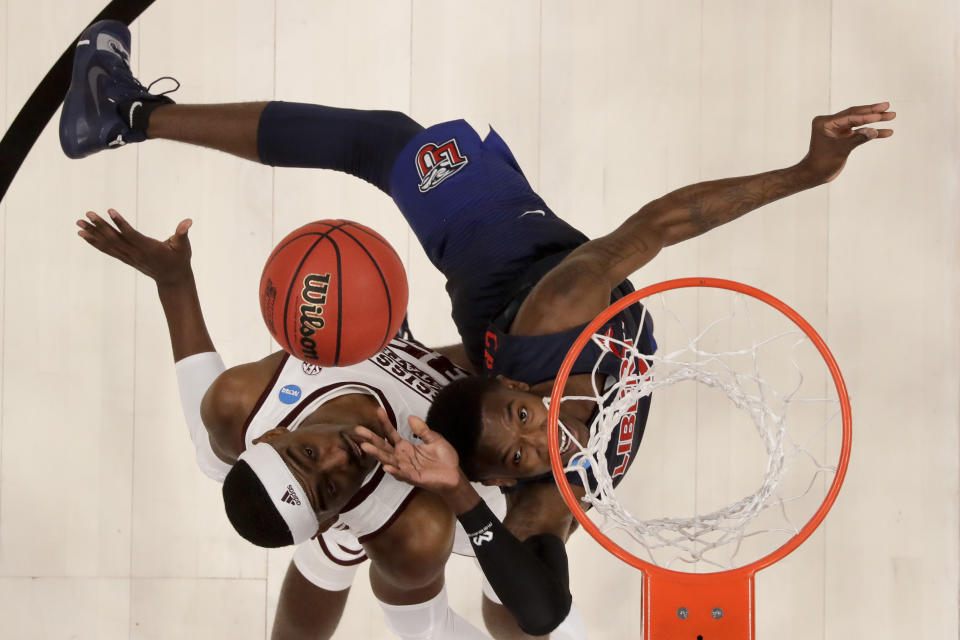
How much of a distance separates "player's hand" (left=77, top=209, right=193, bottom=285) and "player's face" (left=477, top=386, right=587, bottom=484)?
0.95 m

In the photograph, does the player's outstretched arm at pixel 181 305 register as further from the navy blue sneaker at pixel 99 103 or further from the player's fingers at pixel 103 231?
the navy blue sneaker at pixel 99 103

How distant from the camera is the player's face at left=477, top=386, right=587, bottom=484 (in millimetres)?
1771

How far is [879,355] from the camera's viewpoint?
9.26ft

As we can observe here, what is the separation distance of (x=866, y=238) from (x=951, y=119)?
1.68 feet

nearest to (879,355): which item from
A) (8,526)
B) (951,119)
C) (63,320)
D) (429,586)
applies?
(951,119)

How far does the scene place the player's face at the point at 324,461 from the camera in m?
1.62

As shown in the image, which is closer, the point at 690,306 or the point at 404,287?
the point at 404,287

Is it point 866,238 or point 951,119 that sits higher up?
point 951,119

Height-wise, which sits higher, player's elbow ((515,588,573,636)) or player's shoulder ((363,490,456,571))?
player's shoulder ((363,490,456,571))

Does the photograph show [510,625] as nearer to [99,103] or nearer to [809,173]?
[809,173]

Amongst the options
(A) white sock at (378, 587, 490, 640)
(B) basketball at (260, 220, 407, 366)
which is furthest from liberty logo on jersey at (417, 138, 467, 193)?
(A) white sock at (378, 587, 490, 640)

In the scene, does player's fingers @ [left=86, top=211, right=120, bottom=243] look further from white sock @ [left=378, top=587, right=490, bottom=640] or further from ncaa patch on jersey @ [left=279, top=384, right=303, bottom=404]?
white sock @ [left=378, top=587, right=490, bottom=640]

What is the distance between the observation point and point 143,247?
2.13 metres

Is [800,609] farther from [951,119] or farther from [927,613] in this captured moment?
[951,119]
